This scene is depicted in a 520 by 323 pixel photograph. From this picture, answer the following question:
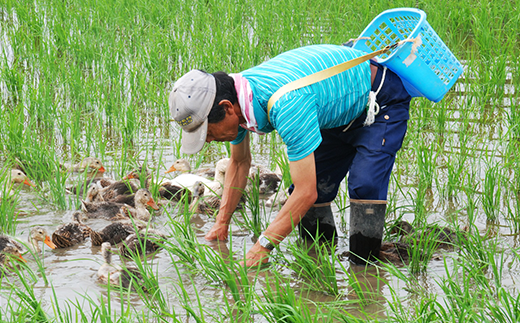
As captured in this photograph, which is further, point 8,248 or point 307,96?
point 8,248

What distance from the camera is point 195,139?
10.9ft

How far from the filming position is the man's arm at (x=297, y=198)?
3.32 meters

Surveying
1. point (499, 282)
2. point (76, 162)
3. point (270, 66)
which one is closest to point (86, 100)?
point (76, 162)

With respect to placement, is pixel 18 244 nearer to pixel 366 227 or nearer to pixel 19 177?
pixel 19 177

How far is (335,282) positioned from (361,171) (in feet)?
2.24

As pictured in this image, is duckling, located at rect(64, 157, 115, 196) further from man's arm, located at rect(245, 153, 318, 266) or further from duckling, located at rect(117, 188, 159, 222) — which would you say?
man's arm, located at rect(245, 153, 318, 266)

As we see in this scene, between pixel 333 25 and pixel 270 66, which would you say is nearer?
pixel 270 66

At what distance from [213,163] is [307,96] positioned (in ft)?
8.83

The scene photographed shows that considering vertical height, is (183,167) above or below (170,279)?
above

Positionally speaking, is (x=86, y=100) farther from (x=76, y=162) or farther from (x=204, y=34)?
(x=204, y=34)

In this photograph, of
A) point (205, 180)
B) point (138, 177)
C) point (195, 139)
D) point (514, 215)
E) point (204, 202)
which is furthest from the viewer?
point (138, 177)

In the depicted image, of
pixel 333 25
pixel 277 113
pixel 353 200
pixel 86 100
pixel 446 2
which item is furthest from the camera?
pixel 446 2

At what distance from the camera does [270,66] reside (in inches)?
137

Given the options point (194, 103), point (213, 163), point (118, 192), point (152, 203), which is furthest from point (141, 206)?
point (194, 103)
